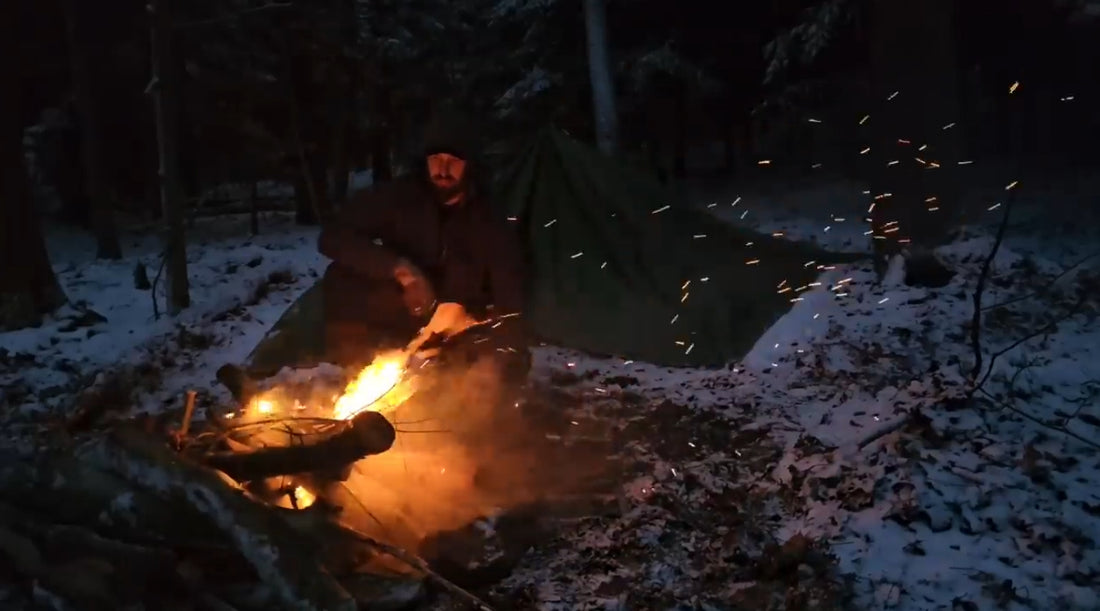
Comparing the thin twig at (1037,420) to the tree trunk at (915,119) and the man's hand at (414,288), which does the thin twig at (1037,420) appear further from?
the man's hand at (414,288)

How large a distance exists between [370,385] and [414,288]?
0.70 meters

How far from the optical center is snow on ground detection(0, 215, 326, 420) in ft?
21.2

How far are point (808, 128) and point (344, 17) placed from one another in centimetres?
803

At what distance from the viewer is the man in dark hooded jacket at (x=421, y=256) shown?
571 centimetres

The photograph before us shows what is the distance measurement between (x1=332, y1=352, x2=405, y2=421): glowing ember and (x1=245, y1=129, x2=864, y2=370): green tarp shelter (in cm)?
A: 104

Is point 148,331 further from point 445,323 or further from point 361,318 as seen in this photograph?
point 445,323

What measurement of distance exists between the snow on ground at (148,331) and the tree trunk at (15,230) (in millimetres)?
284

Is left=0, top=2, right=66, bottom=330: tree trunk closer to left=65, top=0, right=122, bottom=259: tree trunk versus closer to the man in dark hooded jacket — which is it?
the man in dark hooded jacket

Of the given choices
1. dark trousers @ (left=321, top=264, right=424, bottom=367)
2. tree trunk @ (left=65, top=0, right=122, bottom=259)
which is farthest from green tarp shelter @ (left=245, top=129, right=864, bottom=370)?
tree trunk @ (left=65, top=0, right=122, bottom=259)

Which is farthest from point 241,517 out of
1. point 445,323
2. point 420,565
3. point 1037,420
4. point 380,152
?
point 380,152

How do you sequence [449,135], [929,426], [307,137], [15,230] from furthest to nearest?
[307,137] → [15,230] → [449,135] → [929,426]

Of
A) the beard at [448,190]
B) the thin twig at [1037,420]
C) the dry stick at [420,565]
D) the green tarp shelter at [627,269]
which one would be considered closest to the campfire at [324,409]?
the dry stick at [420,565]

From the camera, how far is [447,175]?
5.77 m

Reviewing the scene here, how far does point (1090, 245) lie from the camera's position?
366 inches
